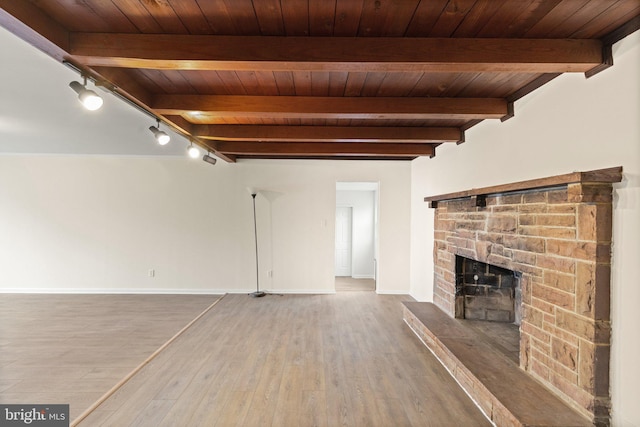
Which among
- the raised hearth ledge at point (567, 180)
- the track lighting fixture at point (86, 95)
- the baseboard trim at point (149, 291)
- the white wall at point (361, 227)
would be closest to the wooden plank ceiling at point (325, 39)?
the track lighting fixture at point (86, 95)

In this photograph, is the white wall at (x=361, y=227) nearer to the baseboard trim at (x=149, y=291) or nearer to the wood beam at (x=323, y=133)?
the baseboard trim at (x=149, y=291)

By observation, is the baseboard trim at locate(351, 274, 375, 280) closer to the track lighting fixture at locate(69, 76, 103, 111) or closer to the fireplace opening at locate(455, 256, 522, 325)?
the fireplace opening at locate(455, 256, 522, 325)

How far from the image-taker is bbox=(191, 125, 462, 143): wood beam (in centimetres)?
326

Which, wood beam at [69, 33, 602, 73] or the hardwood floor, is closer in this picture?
wood beam at [69, 33, 602, 73]

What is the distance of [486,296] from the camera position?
3297 millimetres

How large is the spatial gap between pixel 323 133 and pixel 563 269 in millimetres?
2459

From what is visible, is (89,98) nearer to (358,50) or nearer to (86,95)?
(86,95)

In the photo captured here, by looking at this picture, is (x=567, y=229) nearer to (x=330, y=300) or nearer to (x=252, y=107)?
(x=252, y=107)

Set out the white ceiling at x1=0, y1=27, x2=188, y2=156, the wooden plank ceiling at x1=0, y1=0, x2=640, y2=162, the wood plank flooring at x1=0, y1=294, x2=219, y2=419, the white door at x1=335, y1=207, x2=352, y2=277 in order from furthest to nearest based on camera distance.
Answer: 1. the white door at x1=335, y1=207, x2=352, y2=277
2. the wood plank flooring at x1=0, y1=294, x2=219, y2=419
3. the white ceiling at x1=0, y1=27, x2=188, y2=156
4. the wooden plank ceiling at x1=0, y1=0, x2=640, y2=162

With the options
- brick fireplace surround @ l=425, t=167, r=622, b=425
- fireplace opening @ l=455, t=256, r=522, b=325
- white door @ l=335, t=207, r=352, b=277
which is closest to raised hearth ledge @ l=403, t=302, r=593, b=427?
brick fireplace surround @ l=425, t=167, r=622, b=425

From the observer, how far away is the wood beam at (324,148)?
3.92m

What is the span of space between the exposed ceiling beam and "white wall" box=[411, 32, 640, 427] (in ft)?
1.26

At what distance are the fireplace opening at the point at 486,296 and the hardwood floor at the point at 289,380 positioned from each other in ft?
2.39

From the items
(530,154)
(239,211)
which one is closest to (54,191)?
(239,211)
